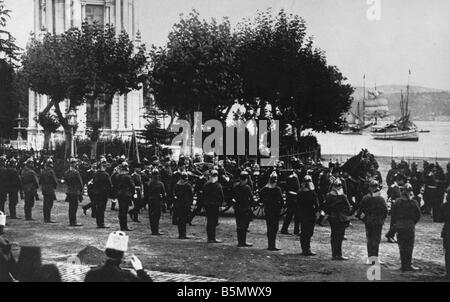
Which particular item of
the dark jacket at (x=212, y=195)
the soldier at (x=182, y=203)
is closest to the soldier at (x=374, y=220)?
the dark jacket at (x=212, y=195)

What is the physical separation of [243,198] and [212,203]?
87cm

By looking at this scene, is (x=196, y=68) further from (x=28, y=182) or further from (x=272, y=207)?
(x=272, y=207)

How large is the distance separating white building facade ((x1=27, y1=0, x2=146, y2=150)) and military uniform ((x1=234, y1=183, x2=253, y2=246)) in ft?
95.4

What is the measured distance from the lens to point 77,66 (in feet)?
Result: 109

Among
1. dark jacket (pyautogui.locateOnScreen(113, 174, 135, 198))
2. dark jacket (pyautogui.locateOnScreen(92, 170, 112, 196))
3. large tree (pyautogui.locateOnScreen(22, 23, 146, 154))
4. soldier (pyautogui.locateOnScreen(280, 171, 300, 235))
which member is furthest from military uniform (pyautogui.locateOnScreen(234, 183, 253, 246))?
large tree (pyautogui.locateOnScreen(22, 23, 146, 154))

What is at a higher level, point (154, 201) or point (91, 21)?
point (91, 21)

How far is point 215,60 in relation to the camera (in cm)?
3250

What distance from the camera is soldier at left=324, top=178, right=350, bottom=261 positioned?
13.2 metres

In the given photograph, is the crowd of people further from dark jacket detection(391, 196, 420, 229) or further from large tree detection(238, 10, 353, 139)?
large tree detection(238, 10, 353, 139)

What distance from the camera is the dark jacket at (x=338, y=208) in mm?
13234

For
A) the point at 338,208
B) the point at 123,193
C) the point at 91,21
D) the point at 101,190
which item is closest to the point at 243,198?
the point at 338,208

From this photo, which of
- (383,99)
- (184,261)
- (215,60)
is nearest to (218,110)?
(215,60)
